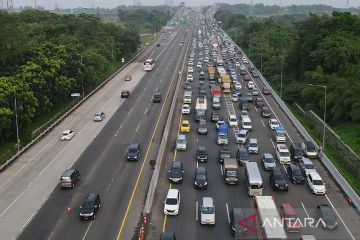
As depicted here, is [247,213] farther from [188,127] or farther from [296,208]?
[188,127]

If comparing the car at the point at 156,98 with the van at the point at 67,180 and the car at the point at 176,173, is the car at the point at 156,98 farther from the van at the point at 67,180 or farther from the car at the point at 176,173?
the van at the point at 67,180

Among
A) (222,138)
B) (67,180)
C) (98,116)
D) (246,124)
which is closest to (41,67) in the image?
(98,116)

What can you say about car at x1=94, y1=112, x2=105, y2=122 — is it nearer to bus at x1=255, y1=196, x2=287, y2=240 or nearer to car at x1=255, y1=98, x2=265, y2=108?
car at x1=255, y1=98, x2=265, y2=108


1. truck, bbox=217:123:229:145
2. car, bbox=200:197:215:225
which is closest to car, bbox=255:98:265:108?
truck, bbox=217:123:229:145

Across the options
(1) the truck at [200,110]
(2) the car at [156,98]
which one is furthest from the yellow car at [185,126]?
(2) the car at [156,98]

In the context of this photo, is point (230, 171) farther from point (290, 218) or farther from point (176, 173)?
point (290, 218)

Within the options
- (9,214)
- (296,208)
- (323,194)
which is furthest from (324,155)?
(9,214)
